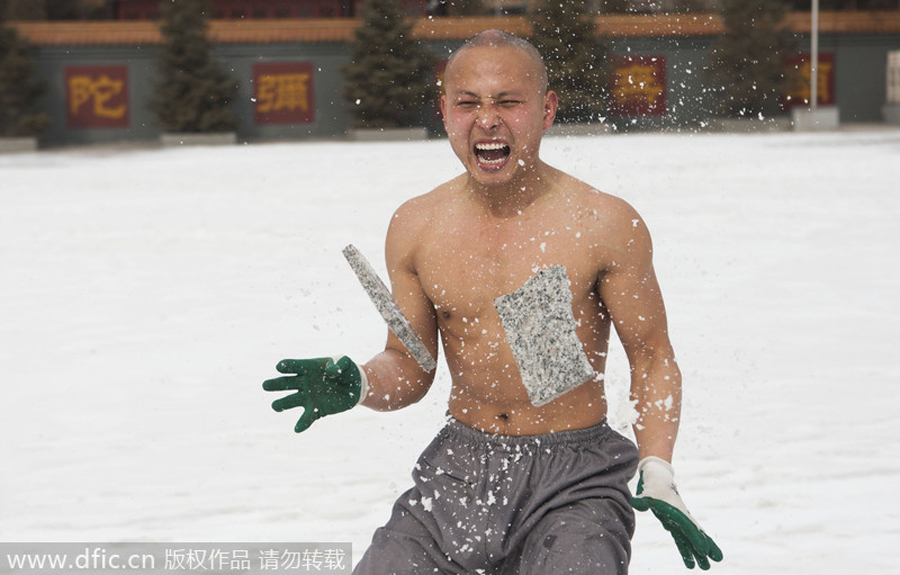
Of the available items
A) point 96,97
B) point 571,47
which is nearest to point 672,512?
point 571,47

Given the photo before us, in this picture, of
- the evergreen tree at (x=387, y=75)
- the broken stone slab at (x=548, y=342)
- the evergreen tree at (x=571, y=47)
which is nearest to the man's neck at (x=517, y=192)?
the broken stone slab at (x=548, y=342)

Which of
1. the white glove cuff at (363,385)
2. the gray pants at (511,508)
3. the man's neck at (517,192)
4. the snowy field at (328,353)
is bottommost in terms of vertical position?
the snowy field at (328,353)

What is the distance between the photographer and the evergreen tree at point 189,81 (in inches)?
1111

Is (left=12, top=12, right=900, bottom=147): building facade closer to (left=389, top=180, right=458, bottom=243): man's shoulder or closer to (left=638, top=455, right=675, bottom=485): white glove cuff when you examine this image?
(left=389, top=180, right=458, bottom=243): man's shoulder

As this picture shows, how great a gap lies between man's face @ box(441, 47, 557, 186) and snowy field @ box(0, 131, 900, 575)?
758 mm

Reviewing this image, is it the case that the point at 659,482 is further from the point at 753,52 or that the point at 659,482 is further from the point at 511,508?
the point at 753,52

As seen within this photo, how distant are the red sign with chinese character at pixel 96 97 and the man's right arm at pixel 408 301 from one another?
28115mm

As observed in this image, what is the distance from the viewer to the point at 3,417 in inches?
218

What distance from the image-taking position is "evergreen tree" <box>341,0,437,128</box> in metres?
27.7

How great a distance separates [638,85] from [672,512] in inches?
1150

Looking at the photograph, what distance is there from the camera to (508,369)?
97.0 inches

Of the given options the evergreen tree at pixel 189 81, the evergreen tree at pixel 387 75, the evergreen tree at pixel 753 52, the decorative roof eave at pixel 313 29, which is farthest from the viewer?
the decorative roof eave at pixel 313 29

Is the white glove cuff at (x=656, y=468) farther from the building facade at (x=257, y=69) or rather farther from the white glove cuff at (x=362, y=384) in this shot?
the building facade at (x=257, y=69)

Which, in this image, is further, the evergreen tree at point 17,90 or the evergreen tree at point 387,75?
the evergreen tree at point 387,75
